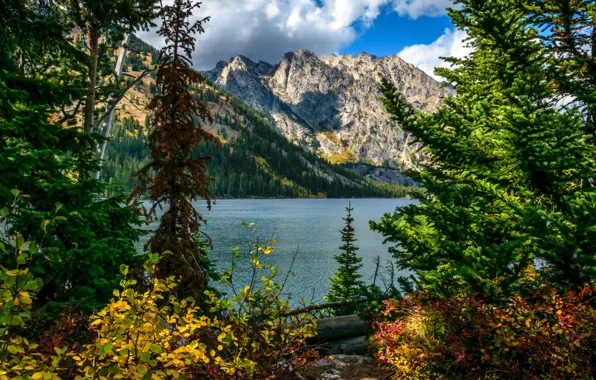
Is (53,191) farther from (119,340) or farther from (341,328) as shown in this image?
(341,328)

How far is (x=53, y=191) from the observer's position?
6293mm

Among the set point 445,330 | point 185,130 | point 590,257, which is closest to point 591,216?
point 590,257

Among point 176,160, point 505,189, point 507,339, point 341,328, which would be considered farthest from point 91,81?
point 507,339

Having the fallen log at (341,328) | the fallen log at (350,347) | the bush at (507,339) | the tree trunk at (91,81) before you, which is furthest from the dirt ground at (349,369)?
the tree trunk at (91,81)

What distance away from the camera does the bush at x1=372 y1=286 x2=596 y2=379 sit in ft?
15.5

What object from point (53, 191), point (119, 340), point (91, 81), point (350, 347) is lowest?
point (350, 347)

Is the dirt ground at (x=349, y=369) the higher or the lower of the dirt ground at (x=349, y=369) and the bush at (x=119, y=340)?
the lower

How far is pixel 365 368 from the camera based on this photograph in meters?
7.81

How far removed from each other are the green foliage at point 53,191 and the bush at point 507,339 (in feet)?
18.6

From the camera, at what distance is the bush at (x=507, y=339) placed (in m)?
4.74

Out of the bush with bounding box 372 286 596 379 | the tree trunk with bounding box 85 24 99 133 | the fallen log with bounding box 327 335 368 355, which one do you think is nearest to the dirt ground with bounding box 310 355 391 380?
the fallen log with bounding box 327 335 368 355

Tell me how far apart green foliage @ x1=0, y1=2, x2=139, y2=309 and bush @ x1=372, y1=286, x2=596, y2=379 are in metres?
5.67

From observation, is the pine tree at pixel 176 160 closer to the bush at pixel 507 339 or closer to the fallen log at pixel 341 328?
the fallen log at pixel 341 328

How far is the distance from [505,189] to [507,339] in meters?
3.73
